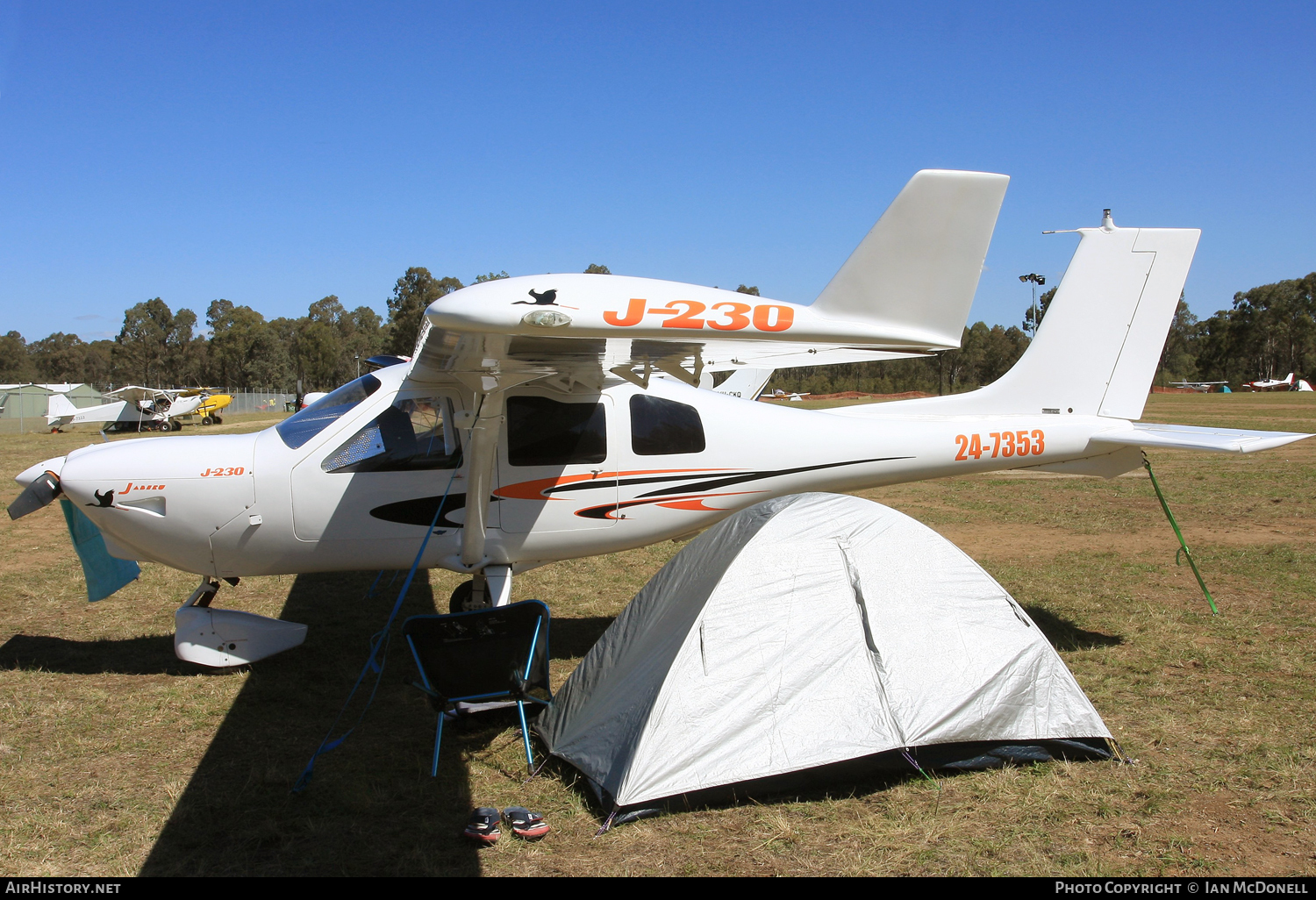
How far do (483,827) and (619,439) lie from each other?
3.12 m

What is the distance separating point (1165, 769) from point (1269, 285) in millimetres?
109443

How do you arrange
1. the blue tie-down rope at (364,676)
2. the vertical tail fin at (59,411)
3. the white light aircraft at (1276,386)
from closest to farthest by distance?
the blue tie-down rope at (364,676), the vertical tail fin at (59,411), the white light aircraft at (1276,386)

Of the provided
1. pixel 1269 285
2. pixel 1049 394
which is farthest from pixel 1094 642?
pixel 1269 285

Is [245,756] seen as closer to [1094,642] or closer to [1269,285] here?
[1094,642]

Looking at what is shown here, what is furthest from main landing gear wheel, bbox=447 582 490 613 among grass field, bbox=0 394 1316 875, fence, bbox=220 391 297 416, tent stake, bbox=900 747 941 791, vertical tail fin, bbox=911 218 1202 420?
fence, bbox=220 391 297 416

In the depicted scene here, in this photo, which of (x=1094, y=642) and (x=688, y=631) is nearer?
(x=688, y=631)

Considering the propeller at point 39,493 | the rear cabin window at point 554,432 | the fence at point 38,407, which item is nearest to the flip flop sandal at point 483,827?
the rear cabin window at point 554,432

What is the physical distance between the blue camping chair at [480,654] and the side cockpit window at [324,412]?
2.28 m

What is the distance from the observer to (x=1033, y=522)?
Answer: 11.4m

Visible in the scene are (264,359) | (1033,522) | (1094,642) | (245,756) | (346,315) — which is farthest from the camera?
(346,315)

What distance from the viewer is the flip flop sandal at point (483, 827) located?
3619 millimetres

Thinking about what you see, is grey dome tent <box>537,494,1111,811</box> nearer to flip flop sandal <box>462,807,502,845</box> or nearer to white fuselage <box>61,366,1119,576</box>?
flip flop sandal <box>462,807,502,845</box>

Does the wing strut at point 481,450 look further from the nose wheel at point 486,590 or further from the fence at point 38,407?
the fence at point 38,407

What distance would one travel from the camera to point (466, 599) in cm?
645
